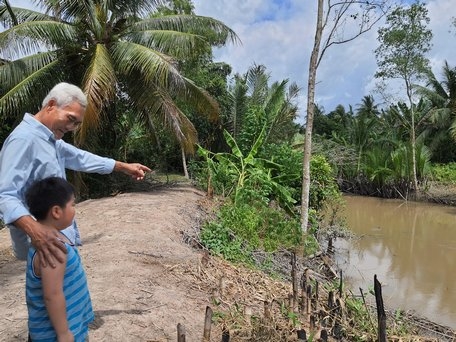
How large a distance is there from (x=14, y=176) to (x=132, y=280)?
254 centimetres

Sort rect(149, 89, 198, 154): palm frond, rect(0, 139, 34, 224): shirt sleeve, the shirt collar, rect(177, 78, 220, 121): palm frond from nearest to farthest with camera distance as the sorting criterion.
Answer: rect(0, 139, 34, 224): shirt sleeve, the shirt collar, rect(149, 89, 198, 154): palm frond, rect(177, 78, 220, 121): palm frond

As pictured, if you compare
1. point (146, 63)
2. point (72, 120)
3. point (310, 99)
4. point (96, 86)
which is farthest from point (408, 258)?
point (72, 120)

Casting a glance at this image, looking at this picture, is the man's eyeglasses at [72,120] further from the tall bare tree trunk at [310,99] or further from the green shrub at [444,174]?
the green shrub at [444,174]

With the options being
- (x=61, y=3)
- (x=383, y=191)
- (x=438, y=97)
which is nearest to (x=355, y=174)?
(x=383, y=191)

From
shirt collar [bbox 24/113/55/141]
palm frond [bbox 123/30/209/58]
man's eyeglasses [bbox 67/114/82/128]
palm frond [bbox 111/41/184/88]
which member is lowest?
shirt collar [bbox 24/113/55/141]

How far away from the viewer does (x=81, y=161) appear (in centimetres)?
274

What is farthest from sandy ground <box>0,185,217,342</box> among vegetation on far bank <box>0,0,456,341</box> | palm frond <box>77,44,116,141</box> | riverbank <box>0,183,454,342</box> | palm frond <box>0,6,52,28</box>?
palm frond <box>0,6,52,28</box>

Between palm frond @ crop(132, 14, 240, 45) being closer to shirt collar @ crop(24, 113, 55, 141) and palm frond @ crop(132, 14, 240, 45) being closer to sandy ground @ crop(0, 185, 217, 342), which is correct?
sandy ground @ crop(0, 185, 217, 342)

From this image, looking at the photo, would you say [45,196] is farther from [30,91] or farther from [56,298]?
[30,91]

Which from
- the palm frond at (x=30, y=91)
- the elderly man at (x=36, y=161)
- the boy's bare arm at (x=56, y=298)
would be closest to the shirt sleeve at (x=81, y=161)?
the elderly man at (x=36, y=161)

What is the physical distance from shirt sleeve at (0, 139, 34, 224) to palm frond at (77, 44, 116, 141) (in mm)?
7181

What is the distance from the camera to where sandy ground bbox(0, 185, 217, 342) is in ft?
11.5

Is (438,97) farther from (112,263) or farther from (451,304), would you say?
(112,263)

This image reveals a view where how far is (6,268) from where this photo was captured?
16.9 ft
